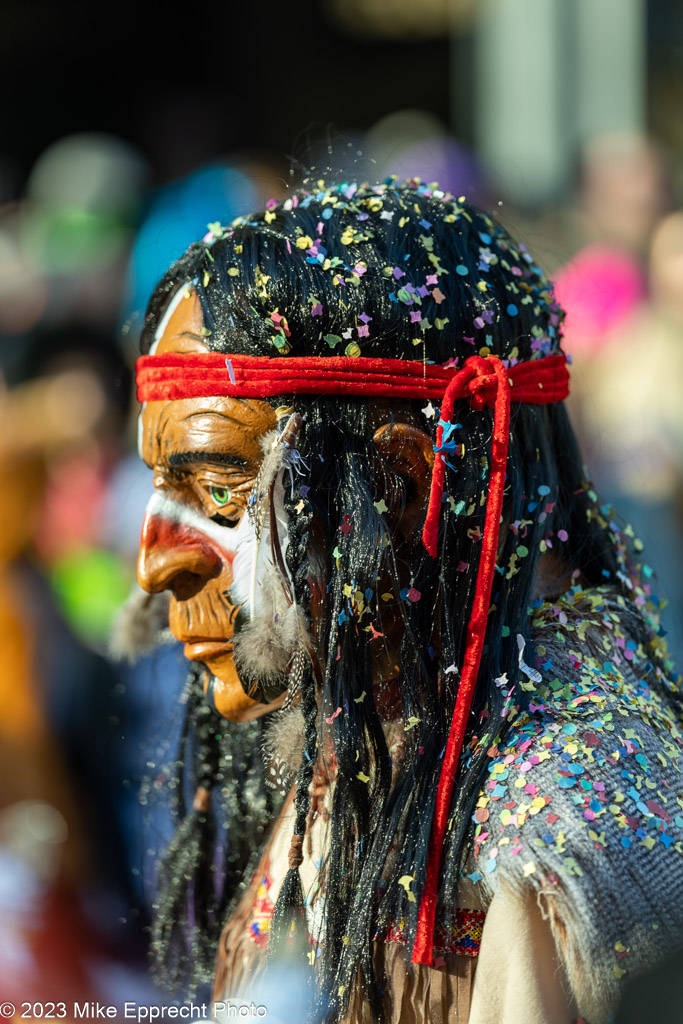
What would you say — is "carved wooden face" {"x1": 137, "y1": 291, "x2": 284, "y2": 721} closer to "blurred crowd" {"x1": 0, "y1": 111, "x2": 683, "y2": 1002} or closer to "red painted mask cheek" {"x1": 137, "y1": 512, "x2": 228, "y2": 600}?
"red painted mask cheek" {"x1": 137, "y1": 512, "x2": 228, "y2": 600}

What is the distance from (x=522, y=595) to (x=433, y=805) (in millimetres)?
301

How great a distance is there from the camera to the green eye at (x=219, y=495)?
148 cm

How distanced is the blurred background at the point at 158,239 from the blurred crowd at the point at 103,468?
11 millimetres

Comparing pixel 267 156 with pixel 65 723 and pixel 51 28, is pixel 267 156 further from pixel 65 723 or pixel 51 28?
pixel 65 723

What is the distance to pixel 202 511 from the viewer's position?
59.4 inches

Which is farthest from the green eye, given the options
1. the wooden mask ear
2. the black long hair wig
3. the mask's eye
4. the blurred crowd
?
the blurred crowd

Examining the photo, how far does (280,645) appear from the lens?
1.44 metres

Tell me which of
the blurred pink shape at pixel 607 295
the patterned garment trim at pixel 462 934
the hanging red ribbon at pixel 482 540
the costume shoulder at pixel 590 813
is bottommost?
the patterned garment trim at pixel 462 934

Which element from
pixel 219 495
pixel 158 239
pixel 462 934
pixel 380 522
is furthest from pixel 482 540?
pixel 158 239

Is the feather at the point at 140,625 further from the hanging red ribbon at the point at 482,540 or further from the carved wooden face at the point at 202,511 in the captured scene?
the hanging red ribbon at the point at 482,540

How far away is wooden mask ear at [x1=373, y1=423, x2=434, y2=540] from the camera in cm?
142

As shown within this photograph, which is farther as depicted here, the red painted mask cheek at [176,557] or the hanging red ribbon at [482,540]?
the red painted mask cheek at [176,557]

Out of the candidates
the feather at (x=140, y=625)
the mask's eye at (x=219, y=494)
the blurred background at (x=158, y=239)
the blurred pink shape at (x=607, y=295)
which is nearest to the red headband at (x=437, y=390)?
the mask's eye at (x=219, y=494)

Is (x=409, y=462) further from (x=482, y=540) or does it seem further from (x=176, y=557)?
(x=176, y=557)
